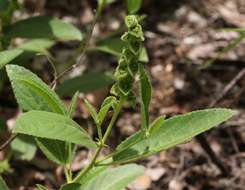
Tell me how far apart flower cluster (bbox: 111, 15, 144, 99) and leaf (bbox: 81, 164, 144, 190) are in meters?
0.33

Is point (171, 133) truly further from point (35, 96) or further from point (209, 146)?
point (209, 146)

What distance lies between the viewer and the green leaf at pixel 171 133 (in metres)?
1.51

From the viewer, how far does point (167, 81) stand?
2.97 m

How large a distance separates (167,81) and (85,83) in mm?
590

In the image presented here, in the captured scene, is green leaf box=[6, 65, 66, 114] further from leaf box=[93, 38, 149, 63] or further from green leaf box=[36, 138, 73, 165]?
leaf box=[93, 38, 149, 63]

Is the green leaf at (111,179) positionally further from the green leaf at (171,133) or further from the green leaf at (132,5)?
the green leaf at (132,5)

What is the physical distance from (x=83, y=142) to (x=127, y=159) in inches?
6.5

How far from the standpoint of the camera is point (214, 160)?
98.3 inches

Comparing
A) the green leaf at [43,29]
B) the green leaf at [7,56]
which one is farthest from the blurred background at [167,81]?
the green leaf at [7,56]

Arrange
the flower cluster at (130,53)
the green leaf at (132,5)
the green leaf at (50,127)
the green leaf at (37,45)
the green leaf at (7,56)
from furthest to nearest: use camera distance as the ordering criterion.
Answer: the green leaf at (37,45), the green leaf at (132,5), the green leaf at (7,56), the green leaf at (50,127), the flower cluster at (130,53)

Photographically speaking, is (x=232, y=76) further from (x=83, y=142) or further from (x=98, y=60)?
(x=83, y=142)

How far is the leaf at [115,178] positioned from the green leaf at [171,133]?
0.05m

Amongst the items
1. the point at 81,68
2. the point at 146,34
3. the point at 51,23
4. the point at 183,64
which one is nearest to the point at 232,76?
the point at 183,64

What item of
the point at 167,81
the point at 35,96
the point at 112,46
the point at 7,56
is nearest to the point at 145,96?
the point at 35,96
